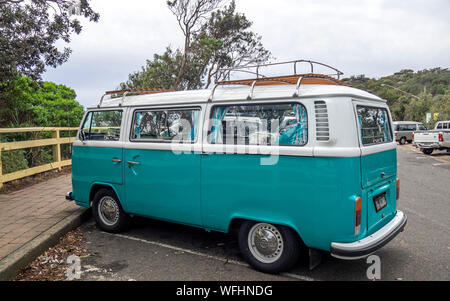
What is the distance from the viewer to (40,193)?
8000 mm

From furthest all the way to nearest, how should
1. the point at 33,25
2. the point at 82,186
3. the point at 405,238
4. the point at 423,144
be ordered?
the point at 423,144, the point at 33,25, the point at 82,186, the point at 405,238

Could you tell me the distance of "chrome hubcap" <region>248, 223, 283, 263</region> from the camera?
158 inches

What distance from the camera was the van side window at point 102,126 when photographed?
551cm

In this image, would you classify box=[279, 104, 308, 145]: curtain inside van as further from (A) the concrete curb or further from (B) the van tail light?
(A) the concrete curb

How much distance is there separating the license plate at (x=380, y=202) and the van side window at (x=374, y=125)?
24.2 inches

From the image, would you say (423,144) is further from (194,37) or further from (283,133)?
(283,133)

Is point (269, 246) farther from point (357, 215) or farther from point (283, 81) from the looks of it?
point (283, 81)

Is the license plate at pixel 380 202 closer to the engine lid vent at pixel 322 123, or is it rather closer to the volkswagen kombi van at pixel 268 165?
the volkswagen kombi van at pixel 268 165

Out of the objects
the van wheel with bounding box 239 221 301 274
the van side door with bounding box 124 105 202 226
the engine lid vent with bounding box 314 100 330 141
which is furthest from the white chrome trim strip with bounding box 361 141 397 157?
the van side door with bounding box 124 105 202 226

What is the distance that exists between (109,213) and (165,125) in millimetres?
1831

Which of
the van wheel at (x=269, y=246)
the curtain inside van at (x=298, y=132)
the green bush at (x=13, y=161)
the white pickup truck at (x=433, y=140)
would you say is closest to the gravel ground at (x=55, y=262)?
the van wheel at (x=269, y=246)

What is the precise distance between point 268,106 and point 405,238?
3.04 meters

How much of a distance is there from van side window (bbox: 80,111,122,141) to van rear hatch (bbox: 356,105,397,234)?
11.3 feet

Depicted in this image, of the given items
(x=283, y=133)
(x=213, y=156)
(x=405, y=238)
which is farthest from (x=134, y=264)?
(x=405, y=238)
